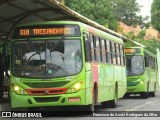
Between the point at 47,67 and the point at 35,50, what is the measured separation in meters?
0.70

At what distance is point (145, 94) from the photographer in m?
32.1

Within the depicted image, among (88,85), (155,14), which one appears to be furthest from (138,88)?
(155,14)

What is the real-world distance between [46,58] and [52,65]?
0.30m

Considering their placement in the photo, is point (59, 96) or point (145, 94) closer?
point (59, 96)

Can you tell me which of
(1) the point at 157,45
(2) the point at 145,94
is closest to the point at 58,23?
(2) the point at 145,94

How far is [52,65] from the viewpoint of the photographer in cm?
1631

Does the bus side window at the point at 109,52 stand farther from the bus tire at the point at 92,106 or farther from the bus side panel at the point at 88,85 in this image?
the bus side panel at the point at 88,85

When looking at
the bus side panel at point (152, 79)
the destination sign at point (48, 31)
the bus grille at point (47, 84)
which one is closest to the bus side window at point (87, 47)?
the destination sign at point (48, 31)

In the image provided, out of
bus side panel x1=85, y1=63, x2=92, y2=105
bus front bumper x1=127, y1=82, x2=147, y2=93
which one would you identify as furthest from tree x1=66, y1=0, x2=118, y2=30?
bus side panel x1=85, y1=63, x2=92, y2=105

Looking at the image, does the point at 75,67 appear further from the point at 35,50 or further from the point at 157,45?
the point at 157,45

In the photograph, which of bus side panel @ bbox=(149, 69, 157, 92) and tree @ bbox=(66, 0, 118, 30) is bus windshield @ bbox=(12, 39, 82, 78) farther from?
tree @ bbox=(66, 0, 118, 30)

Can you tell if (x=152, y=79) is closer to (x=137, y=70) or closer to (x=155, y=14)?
(x=137, y=70)

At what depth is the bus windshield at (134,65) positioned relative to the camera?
3114 cm

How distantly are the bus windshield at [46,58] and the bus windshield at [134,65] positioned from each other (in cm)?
1506
